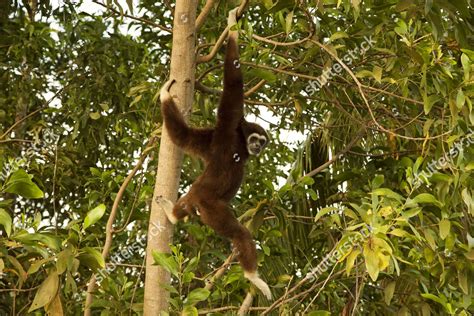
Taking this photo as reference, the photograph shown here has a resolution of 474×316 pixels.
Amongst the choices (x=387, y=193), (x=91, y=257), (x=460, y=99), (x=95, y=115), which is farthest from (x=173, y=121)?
(x=95, y=115)

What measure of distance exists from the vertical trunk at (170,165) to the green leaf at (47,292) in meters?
0.54

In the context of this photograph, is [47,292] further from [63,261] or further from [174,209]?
[174,209]

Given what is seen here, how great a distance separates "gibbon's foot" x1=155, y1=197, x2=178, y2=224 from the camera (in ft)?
11.9

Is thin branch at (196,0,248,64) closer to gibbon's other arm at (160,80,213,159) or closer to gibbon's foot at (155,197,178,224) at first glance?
gibbon's other arm at (160,80,213,159)

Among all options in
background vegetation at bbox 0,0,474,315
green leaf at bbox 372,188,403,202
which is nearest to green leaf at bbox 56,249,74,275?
background vegetation at bbox 0,0,474,315

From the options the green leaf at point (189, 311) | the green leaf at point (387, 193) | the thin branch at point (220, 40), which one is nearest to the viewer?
the green leaf at point (189, 311)

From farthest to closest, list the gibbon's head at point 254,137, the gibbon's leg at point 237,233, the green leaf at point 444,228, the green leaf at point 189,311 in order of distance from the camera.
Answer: the gibbon's head at point 254,137 → the gibbon's leg at point 237,233 → the green leaf at point 444,228 → the green leaf at point 189,311

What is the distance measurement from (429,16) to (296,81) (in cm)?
183

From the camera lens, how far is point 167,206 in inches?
142

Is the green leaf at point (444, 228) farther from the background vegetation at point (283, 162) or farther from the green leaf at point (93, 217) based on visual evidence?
the green leaf at point (93, 217)

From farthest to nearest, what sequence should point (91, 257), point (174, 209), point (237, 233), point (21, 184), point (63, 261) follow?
point (237, 233), point (174, 209), point (91, 257), point (63, 261), point (21, 184)

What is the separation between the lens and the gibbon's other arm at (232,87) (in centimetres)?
385

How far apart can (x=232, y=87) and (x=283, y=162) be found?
337cm

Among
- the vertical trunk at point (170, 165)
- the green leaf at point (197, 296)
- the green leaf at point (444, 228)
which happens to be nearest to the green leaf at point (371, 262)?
the green leaf at point (444, 228)
